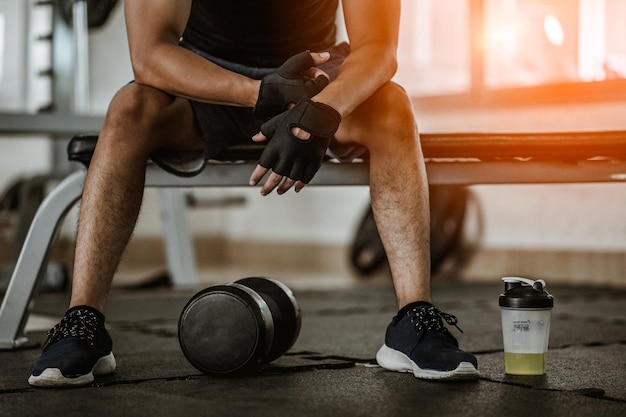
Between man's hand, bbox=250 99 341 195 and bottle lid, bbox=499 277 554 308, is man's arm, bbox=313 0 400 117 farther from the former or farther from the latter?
bottle lid, bbox=499 277 554 308

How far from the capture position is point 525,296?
1.61 m

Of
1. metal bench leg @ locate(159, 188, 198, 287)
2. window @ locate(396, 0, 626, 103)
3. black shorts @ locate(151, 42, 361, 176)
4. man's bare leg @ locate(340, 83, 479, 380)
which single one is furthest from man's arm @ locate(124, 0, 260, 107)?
window @ locate(396, 0, 626, 103)

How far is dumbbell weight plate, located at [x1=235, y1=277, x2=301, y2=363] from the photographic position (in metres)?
1.73

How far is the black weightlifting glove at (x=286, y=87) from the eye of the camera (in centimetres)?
167

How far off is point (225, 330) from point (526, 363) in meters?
0.54

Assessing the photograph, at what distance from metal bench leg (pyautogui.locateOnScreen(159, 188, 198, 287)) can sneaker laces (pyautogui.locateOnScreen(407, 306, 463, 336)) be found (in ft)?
8.11

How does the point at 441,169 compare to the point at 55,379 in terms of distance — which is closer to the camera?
the point at 55,379

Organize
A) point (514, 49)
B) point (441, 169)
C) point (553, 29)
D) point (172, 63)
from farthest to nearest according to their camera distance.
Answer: point (514, 49), point (553, 29), point (441, 169), point (172, 63)

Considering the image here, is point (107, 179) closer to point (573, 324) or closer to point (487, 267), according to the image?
point (573, 324)

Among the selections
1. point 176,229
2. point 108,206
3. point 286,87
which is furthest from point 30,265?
point 176,229

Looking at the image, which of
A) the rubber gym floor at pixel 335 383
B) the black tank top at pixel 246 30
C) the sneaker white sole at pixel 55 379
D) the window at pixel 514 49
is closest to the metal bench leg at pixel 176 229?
the rubber gym floor at pixel 335 383

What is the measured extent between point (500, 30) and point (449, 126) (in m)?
0.62

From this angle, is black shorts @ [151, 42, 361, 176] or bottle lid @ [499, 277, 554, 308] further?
black shorts @ [151, 42, 361, 176]

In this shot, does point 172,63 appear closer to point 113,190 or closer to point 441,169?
point 113,190
